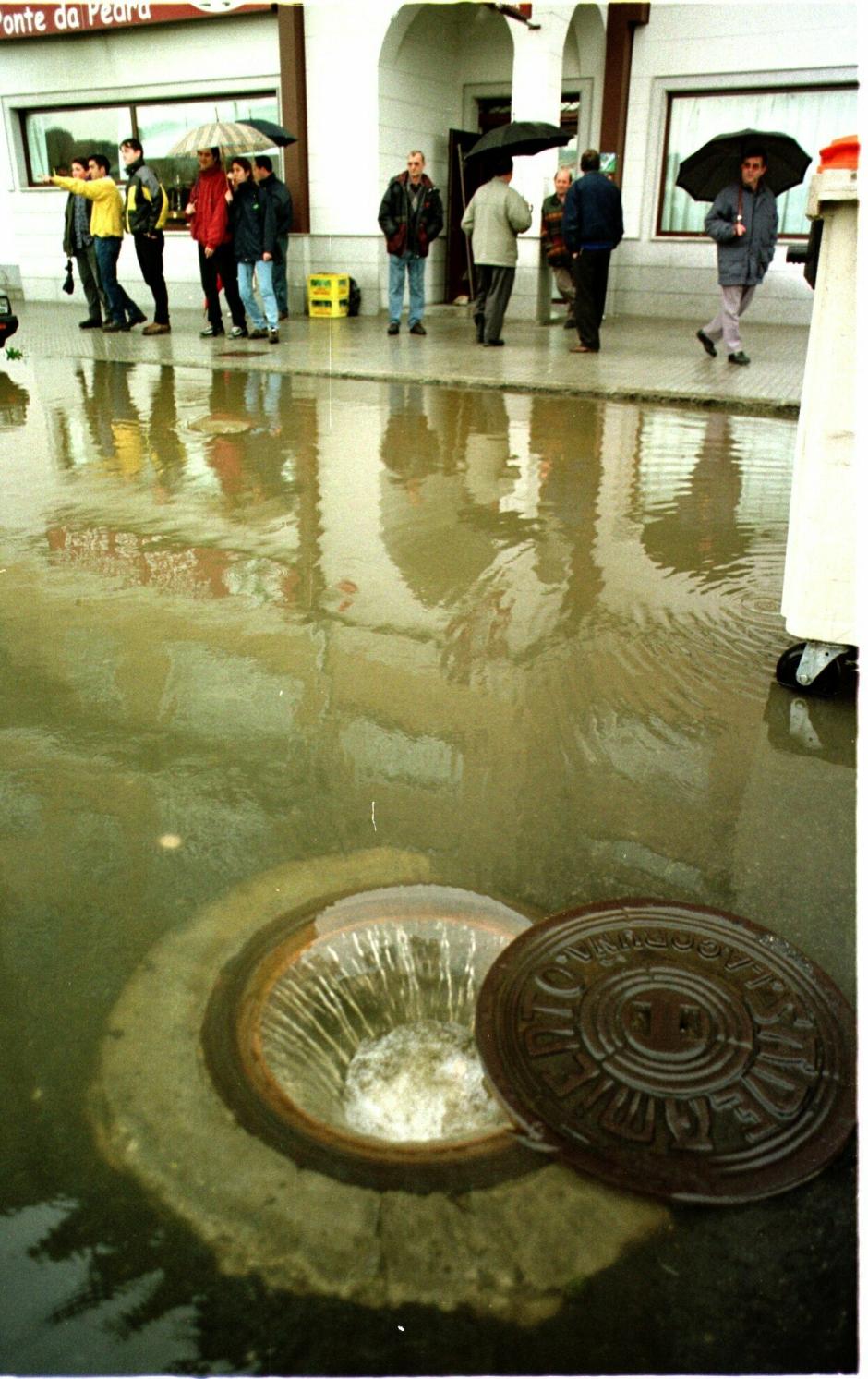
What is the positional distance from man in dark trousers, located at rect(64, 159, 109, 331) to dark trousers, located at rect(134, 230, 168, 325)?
2.58 feet

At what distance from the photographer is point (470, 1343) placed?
62.0 inches

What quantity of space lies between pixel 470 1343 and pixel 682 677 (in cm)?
259

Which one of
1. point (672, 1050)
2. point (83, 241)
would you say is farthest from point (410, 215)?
point (672, 1050)

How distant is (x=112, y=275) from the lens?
1441 cm

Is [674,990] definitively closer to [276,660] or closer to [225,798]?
[225,798]

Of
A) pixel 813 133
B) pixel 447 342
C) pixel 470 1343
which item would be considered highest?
pixel 813 133

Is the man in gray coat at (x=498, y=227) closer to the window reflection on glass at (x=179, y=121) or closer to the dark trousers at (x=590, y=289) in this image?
the dark trousers at (x=590, y=289)

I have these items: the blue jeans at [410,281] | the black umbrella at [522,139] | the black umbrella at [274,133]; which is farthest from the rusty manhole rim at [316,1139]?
the black umbrella at [274,133]

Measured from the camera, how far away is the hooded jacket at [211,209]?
1319 cm

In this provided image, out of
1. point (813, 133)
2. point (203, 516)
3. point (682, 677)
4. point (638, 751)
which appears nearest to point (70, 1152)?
point (638, 751)

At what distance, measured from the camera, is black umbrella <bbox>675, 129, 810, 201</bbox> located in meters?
10.2

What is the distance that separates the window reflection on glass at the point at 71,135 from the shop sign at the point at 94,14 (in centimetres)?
127

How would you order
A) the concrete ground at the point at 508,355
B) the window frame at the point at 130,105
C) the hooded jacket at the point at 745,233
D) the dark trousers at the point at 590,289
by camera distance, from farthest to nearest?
the window frame at the point at 130,105
the dark trousers at the point at 590,289
the hooded jacket at the point at 745,233
the concrete ground at the point at 508,355

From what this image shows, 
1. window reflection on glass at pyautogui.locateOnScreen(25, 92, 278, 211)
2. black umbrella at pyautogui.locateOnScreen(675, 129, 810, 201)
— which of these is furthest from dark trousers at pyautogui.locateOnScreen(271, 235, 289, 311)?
black umbrella at pyautogui.locateOnScreen(675, 129, 810, 201)
